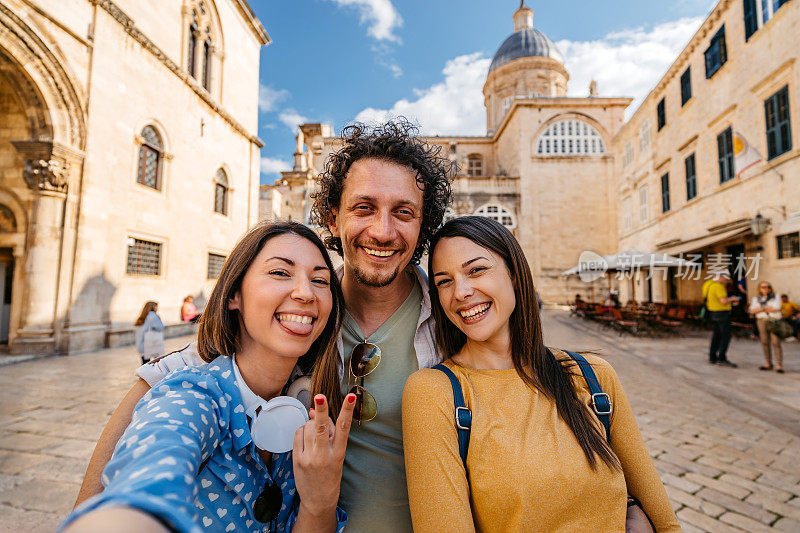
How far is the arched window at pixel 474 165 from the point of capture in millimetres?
33359

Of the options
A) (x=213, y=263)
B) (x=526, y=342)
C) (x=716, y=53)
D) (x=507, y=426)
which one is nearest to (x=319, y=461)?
(x=507, y=426)

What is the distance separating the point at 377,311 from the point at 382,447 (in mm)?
615

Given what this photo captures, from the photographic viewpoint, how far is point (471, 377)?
4.74 ft

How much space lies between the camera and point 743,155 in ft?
34.7

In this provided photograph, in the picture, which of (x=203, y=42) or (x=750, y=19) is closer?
(x=750, y=19)

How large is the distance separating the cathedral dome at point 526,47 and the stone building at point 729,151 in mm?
18538

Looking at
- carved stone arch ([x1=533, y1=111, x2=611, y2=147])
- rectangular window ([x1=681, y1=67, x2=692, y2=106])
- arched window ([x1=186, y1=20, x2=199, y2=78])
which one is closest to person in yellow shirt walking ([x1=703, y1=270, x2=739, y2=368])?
rectangular window ([x1=681, y1=67, x2=692, y2=106])

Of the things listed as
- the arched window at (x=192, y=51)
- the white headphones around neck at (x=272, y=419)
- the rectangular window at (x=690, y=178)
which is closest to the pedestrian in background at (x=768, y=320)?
the rectangular window at (x=690, y=178)

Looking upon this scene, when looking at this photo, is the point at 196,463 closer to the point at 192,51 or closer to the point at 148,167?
the point at 148,167

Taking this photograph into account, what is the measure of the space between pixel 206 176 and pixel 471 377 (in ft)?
48.6

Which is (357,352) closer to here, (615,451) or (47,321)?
(615,451)

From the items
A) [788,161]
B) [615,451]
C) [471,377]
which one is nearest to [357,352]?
[471,377]

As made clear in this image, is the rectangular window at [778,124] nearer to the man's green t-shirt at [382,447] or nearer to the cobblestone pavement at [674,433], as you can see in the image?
the cobblestone pavement at [674,433]

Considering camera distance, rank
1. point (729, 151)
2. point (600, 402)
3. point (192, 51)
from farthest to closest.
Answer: point (192, 51)
point (729, 151)
point (600, 402)
